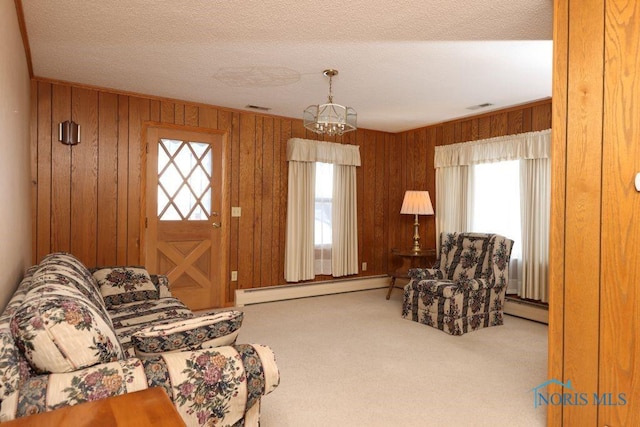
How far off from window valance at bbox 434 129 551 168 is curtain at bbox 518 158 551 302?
11cm

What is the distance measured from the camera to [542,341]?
3633mm

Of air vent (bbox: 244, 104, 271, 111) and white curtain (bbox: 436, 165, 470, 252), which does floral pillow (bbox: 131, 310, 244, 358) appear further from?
white curtain (bbox: 436, 165, 470, 252)

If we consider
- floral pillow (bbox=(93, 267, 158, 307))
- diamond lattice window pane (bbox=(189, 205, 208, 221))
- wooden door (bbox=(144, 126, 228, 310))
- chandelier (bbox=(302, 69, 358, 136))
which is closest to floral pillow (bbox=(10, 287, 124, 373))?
floral pillow (bbox=(93, 267, 158, 307))

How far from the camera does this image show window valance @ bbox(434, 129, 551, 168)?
4227 millimetres

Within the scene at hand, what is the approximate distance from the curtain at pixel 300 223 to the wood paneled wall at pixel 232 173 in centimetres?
14

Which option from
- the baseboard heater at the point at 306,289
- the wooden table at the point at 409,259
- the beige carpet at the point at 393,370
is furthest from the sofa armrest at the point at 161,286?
the wooden table at the point at 409,259

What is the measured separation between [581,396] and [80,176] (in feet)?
14.1

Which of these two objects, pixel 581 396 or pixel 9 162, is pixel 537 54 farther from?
pixel 9 162

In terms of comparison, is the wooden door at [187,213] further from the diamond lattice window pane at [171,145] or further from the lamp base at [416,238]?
the lamp base at [416,238]

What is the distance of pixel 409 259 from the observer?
5.84 meters

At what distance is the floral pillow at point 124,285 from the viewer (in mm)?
3115

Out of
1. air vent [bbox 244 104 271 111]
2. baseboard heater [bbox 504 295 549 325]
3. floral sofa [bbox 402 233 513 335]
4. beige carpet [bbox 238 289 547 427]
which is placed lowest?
beige carpet [bbox 238 289 547 427]

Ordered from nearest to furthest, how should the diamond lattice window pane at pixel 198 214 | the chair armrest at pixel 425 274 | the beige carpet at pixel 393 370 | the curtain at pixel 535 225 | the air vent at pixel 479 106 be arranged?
the beige carpet at pixel 393 370 < the curtain at pixel 535 225 < the chair armrest at pixel 425 274 < the air vent at pixel 479 106 < the diamond lattice window pane at pixel 198 214

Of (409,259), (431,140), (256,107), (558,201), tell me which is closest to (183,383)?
(558,201)
